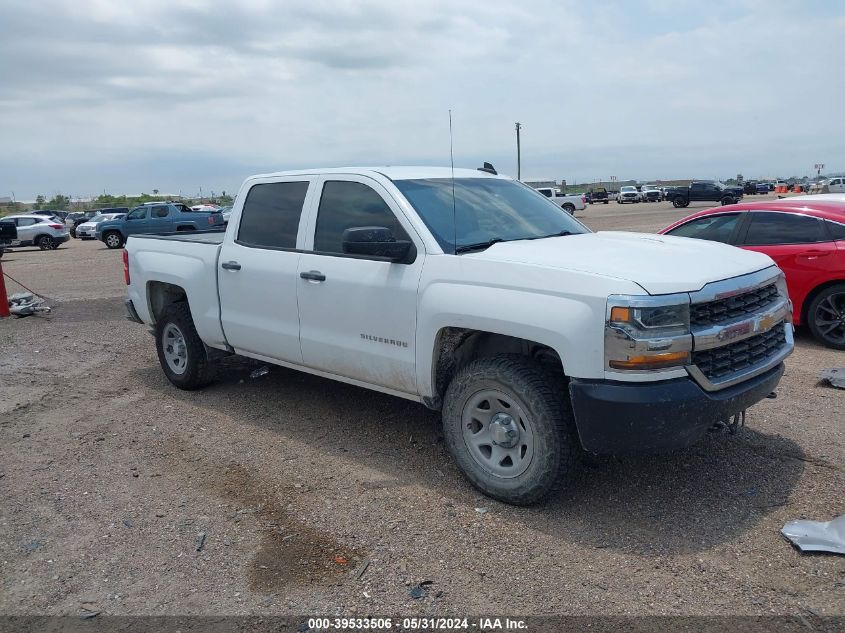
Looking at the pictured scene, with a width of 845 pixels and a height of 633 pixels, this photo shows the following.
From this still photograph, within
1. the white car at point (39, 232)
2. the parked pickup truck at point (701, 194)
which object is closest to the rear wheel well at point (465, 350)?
the white car at point (39, 232)

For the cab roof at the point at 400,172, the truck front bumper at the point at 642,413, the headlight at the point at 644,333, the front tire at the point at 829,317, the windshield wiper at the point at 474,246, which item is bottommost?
the front tire at the point at 829,317

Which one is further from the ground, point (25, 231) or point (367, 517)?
point (25, 231)

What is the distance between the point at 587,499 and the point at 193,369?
12.6ft

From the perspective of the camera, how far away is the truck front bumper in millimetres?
3586

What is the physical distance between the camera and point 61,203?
259 ft

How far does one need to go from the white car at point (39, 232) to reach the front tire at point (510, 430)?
98.9 feet

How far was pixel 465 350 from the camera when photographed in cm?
453

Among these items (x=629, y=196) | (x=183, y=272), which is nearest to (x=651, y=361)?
(x=183, y=272)

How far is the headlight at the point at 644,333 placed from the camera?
3555 mm

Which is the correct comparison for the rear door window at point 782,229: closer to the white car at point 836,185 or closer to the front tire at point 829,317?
the front tire at point 829,317

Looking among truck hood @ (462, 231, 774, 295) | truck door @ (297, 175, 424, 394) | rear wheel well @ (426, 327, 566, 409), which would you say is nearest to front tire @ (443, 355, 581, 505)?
rear wheel well @ (426, 327, 566, 409)

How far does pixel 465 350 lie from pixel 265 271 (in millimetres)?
1858

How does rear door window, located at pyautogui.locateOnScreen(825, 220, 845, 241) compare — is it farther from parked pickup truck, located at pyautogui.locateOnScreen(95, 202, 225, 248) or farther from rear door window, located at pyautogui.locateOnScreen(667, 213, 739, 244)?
parked pickup truck, located at pyautogui.locateOnScreen(95, 202, 225, 248)

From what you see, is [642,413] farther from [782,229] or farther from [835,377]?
[782,229]
